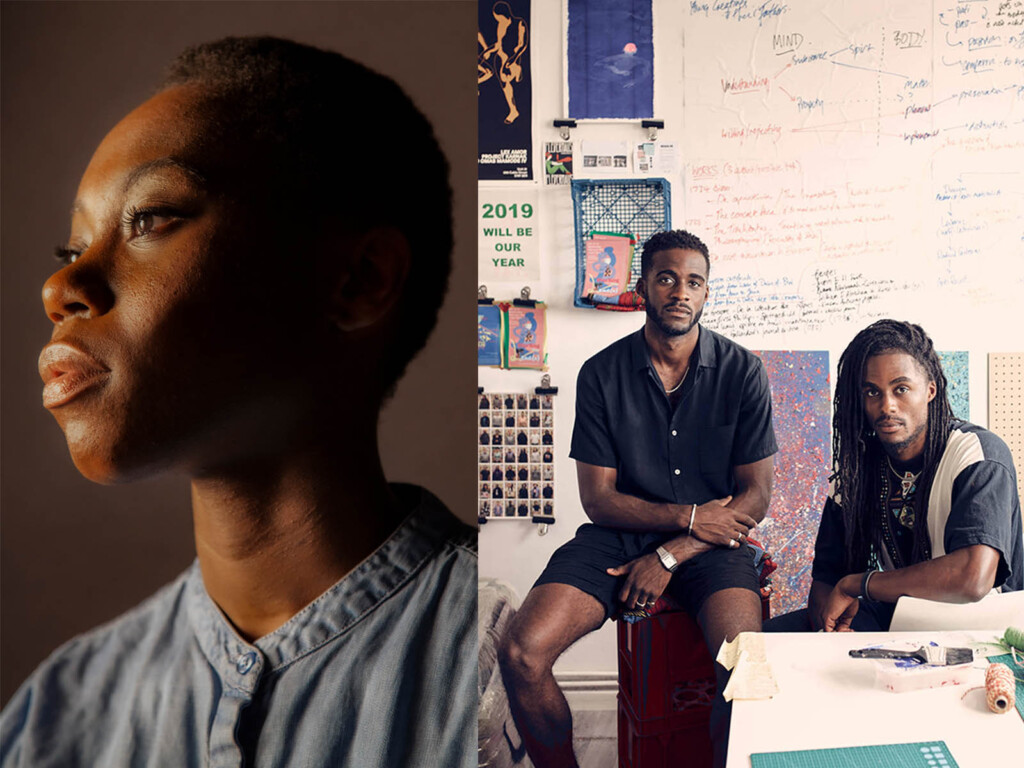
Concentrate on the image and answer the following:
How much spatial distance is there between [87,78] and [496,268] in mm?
860

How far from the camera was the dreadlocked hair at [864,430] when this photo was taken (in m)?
1.67

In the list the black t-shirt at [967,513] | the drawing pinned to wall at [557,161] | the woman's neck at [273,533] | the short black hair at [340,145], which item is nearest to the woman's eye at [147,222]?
the short black hair at [340,145]

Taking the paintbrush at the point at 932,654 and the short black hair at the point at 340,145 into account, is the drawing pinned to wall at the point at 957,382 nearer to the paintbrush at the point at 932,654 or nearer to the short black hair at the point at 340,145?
the paintbrush at the point at 932,654

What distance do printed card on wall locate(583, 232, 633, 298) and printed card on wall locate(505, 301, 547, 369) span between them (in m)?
0.13

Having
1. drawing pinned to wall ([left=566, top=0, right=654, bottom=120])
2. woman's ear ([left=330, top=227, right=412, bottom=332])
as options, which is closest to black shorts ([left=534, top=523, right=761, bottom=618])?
woman's ear ([left=330, top=227, right=412, bottom=332])

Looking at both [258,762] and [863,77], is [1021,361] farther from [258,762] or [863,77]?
[258,762]

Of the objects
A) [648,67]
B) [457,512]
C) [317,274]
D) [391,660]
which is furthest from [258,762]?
[648,67]

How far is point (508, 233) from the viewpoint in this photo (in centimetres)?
173

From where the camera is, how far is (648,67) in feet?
5.59

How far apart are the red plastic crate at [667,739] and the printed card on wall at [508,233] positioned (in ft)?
3.30

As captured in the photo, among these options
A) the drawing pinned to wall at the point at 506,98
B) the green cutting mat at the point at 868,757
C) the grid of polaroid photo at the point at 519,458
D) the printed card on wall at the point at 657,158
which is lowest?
the green cutting mat at the point at 868,757

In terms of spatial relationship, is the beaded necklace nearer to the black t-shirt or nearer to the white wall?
the black t-shirt

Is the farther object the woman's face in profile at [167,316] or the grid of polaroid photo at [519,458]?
the grid of polaroid photo at [519,458]

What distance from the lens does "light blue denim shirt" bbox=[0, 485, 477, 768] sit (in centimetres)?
134
